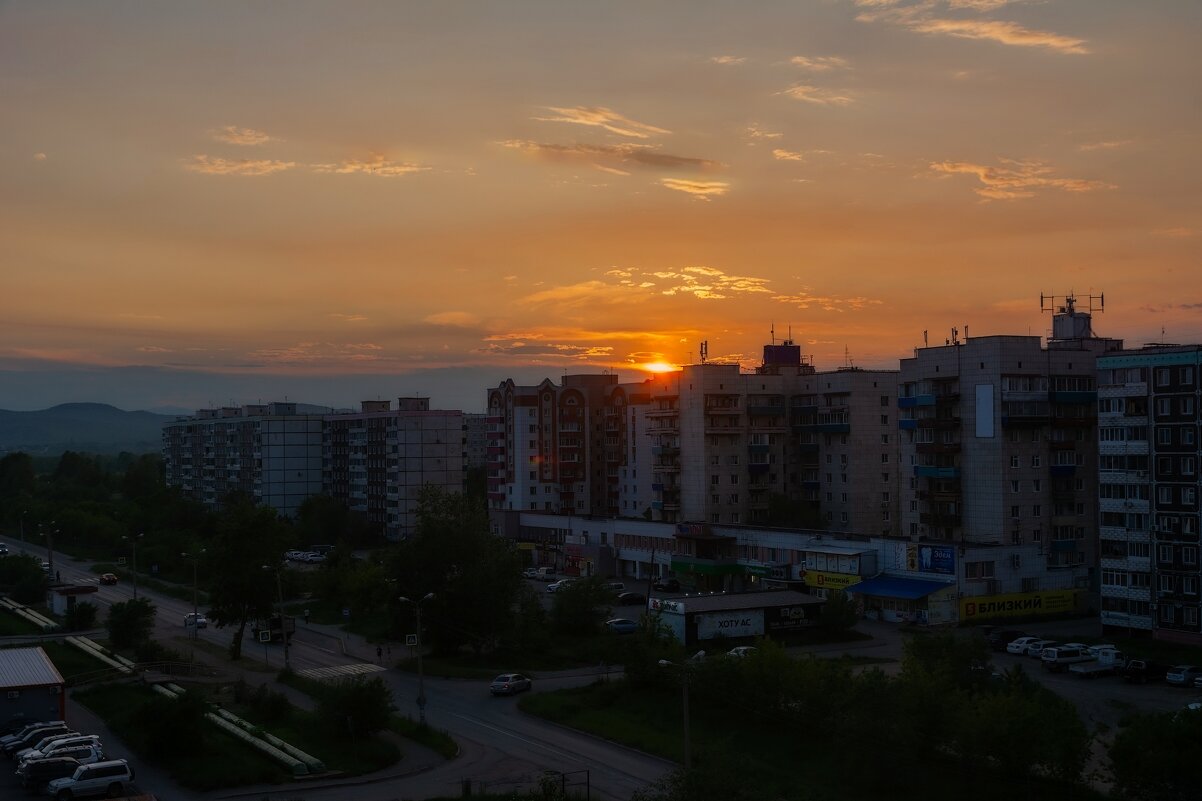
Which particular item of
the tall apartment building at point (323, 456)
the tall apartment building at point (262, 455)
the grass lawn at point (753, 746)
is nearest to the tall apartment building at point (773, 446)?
the tall apartment building at point (323, 456)

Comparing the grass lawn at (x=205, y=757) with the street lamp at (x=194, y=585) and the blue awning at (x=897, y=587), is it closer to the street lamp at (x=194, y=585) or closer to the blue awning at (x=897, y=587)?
the street lamp at (x=194, y=585)

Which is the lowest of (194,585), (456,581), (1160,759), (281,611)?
(194,585)

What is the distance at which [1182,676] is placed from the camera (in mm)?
46781

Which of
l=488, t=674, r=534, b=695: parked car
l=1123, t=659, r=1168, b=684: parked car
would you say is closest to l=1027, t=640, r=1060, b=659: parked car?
l=1123, t=659, r=1168, b=684: parked car

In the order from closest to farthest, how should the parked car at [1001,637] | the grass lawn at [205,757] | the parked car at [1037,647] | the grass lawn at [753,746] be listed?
the grass lawn at [753,746] → the grass lawn at [205,757] → the parked car at [1037,647] → the parked car at [1001,637]

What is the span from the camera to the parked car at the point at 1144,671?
48.2 m

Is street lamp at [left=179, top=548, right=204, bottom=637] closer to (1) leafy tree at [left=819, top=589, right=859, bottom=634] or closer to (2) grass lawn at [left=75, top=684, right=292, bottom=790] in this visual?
(2) grass lawn at [left=75, top=684, right=292, bottom=790]

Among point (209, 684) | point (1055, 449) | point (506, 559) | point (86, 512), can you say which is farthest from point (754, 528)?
point (86, 512)

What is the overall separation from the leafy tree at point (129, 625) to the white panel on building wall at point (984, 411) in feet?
164

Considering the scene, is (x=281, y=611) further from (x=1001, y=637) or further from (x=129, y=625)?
(x=1001, y=637)

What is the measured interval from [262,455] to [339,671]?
79954 mm

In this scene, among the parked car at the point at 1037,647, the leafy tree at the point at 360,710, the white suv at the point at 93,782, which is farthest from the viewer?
the parked car at the point at 1037,647

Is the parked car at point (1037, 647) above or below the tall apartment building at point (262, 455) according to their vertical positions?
below

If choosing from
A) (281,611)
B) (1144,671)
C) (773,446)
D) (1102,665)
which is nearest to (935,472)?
(773,446)
